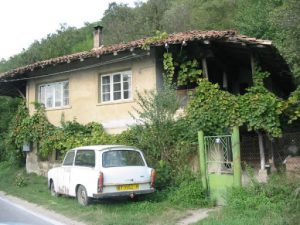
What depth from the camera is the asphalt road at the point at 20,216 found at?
399 inches

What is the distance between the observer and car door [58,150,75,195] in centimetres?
1253

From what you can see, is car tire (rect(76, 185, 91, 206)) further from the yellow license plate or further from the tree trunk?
the tree trunk

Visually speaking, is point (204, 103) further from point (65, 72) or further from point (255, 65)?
point (65, 72)

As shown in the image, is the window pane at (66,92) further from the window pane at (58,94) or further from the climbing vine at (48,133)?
the climbing vine at (48,133)

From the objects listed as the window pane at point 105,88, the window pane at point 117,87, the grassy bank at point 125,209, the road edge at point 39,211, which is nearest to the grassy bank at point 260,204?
the grassy bank at point 125,209

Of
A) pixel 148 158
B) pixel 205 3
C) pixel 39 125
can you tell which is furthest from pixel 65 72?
pixel 205 3

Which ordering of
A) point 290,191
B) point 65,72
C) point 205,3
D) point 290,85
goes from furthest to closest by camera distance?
point 205,3
point 290,85
point 65,72
point 290,191

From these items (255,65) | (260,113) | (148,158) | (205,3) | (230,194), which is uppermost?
(205,3)

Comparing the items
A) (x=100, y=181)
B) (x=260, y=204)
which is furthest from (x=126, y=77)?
(x=260, y=204)

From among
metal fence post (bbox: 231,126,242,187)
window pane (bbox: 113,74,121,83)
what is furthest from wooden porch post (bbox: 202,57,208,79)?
metal fence post (bbox: 231,126,242,187)

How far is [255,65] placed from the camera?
47.5 feet

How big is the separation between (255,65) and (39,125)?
10.1 metres

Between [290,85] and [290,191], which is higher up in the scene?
[290,85]

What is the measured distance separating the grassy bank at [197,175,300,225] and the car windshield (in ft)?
8.81
